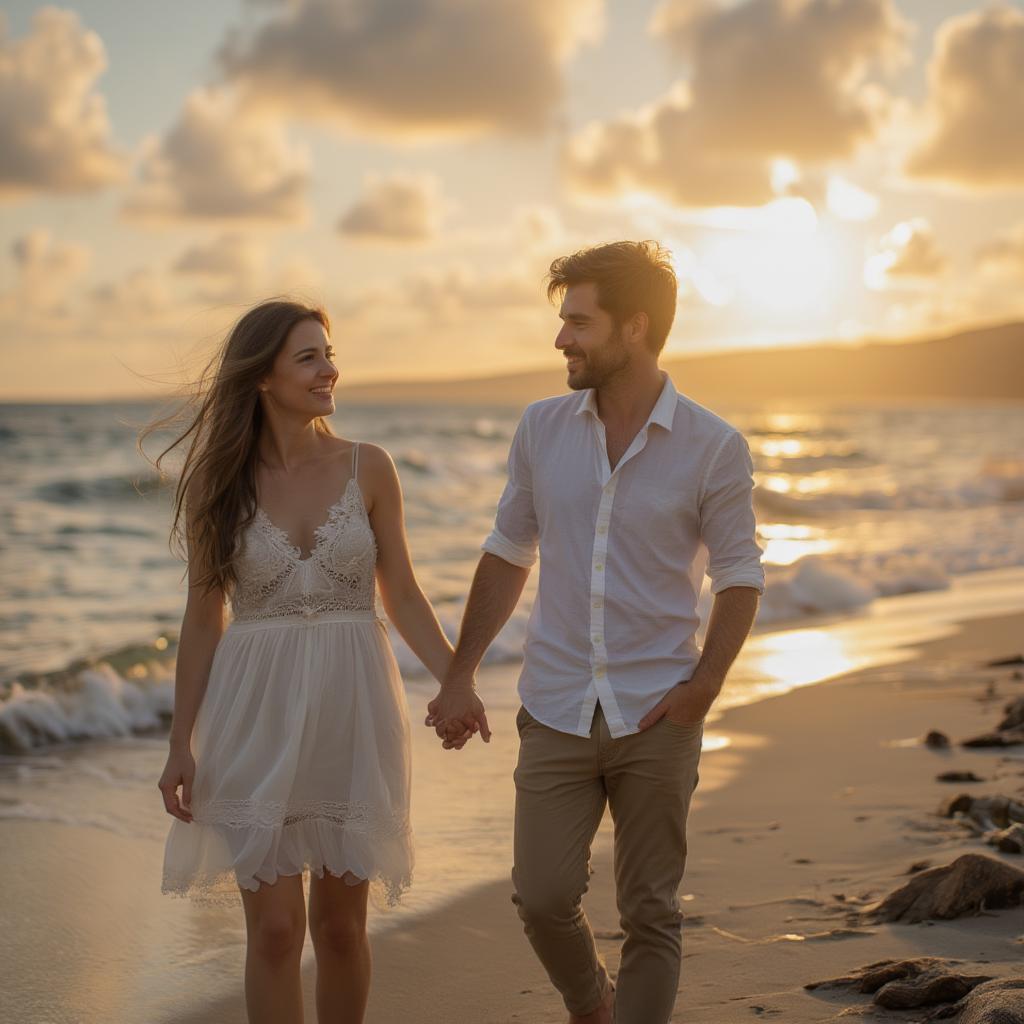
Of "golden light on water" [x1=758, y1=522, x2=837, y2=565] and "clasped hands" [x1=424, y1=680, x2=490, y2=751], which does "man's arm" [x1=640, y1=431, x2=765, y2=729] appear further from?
"golden light on water" [x1=758, y1=522, x2=837, y2=565]

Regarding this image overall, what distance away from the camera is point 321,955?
377cm

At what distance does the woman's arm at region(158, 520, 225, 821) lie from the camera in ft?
12.4

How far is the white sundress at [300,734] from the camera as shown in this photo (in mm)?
3697

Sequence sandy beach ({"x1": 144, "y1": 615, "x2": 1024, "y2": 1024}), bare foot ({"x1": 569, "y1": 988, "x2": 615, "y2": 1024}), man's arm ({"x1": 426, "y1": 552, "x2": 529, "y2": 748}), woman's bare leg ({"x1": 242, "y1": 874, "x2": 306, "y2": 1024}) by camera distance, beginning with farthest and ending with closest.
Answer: sandy beach ({"x1": 144, "y1": 615, "x2": 1024, "y2": 1024}) < man's arm ({"x1": 426, "y1": 552, "x2": 529, "y2": 748}) < bare foot ({"x1": 569, "y1": 988, "x2": 615, "y2": 1024}) < woman's bare leg ({"x1": 242, "y1": 874, "x2": 306, "y2": 1024})

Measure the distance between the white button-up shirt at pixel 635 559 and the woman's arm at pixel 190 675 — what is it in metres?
0.89

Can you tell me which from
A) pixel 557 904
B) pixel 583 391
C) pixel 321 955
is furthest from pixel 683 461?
pixel 321 955

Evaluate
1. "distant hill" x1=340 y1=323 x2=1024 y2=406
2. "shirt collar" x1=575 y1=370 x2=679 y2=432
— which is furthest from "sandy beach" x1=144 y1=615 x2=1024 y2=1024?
"distant hill" x1=340 y1=323 x2=1024 y2=406

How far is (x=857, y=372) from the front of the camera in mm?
157250

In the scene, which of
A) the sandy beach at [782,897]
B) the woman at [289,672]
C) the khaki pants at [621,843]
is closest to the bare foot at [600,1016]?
the khaki pants at [621,843]

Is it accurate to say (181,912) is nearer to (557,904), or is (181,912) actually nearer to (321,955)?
(321,955)

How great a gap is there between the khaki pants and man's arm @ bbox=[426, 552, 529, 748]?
0.28 m

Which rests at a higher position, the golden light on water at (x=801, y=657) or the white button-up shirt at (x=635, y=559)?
the white button-up shirt at (x=635, y=559)

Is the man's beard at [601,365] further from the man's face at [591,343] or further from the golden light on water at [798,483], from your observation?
the golden light on water at [798,483]

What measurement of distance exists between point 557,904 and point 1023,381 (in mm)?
169248
